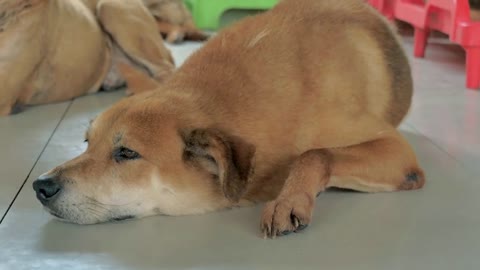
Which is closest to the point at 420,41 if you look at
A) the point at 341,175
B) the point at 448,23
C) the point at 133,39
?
the point at 448,23

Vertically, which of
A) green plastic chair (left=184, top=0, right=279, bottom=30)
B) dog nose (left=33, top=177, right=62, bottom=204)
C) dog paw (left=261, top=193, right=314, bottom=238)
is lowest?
green plastic chair (left=184, top=0, right=279, bottom=30)

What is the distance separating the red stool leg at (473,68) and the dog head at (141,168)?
7.17 feet

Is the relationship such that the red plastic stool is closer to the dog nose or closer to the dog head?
the dog head

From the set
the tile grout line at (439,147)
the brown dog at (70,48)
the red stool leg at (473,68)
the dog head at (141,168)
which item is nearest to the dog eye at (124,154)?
the dog head at (141,168)

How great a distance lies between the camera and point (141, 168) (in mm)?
1934

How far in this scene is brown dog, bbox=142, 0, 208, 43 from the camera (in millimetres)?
5387

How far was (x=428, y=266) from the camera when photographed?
1.81 metres

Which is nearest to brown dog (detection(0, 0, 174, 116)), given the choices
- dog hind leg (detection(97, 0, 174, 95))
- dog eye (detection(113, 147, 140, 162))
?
dog hind leg (detection(97, 0, 174, 95))

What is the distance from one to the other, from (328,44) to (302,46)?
10cm

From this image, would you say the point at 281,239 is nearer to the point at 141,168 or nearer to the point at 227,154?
the point at 227,154

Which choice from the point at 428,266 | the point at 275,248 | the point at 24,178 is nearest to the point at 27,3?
the point at 24,178

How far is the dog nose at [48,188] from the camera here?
6.35 ft

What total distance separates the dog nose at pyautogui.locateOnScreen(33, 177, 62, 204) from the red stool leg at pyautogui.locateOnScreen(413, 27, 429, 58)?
3.17m

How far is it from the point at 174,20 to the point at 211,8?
670 millimetres
